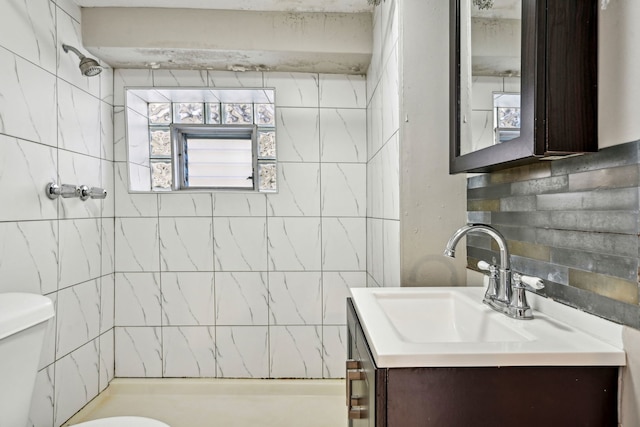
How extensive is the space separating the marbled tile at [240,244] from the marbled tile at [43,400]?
3.02 feet

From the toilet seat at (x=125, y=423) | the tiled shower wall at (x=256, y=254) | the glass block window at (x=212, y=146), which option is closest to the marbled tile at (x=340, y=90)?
the tiled shower wall at (x=256, y=254)

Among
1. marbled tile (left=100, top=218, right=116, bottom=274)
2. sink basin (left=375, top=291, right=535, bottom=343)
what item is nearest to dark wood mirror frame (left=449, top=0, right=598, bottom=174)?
sink basin (left=375, top=291, right=535, bottom=343)

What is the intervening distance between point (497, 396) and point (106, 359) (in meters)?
2.20

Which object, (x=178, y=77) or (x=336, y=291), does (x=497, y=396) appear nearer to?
(x=336, y=291)

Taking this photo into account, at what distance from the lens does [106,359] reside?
85.4 inches

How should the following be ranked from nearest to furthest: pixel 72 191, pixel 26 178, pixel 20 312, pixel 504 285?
pixel 504 285
pixel 20 312
pixel 26 178
pixel 72 191

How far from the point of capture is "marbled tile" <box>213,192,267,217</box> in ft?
7.36

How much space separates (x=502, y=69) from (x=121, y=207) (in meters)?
2.11

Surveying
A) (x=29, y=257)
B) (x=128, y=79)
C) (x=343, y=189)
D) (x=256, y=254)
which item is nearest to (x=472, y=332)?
(x=343, y=189)

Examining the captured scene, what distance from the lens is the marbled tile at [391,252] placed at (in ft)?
A: 4.73

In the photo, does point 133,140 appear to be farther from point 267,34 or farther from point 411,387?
point 411,387

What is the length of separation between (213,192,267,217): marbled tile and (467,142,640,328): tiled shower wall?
140cm

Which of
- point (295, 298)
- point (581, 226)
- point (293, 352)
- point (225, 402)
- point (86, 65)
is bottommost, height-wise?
point (225, 402)

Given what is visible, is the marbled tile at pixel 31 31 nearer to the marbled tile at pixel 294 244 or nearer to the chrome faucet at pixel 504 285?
the marbled tile at pixel 294 244
